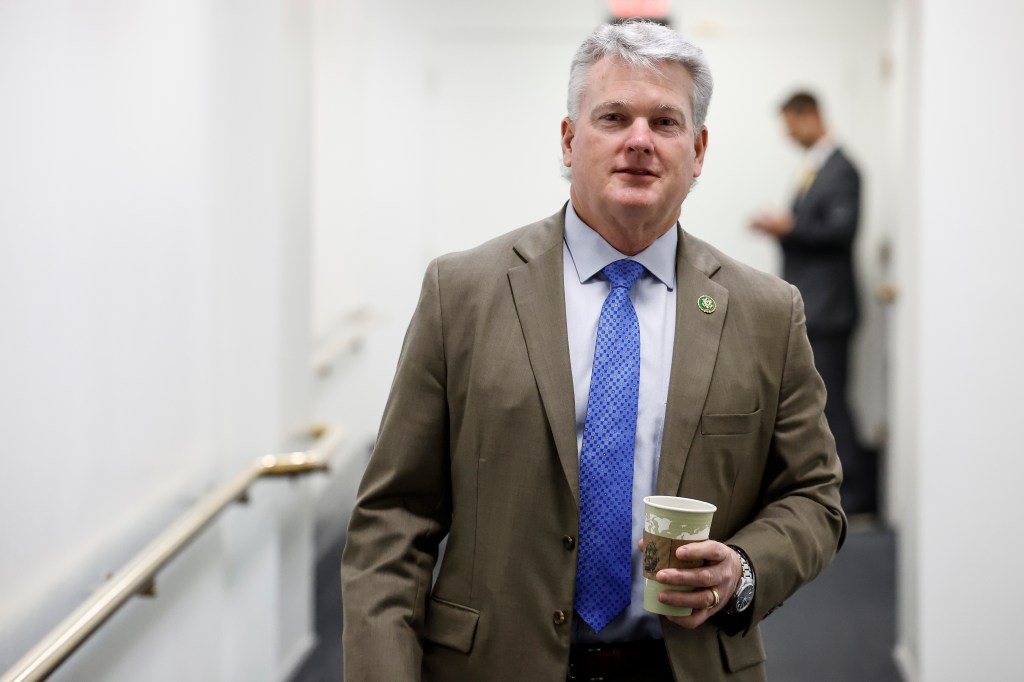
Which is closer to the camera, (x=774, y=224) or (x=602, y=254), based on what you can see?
(x=602, y=254)

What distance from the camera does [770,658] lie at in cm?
361

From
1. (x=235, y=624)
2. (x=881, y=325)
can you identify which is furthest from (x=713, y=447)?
(x=881, y=325)

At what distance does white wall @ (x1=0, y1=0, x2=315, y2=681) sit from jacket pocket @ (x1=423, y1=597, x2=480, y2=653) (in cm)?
70

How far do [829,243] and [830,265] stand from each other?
11 cm

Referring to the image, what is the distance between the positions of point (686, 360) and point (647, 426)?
11 centimetres

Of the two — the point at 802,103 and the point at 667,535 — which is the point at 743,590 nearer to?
the point at 667,535

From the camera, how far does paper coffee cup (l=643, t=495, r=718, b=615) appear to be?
1.34 metres

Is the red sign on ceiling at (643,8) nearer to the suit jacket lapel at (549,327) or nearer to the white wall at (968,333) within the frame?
the white wall at (968,333)

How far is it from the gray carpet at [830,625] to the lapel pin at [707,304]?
2244 mm

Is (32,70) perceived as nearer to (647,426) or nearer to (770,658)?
(647,426)

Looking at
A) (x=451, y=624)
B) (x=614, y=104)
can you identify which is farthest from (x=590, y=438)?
(x=614, y=104)

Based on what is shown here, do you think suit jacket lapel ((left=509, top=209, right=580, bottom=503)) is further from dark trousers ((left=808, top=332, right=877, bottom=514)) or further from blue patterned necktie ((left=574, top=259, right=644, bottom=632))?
dark trousers ((left=808, top=332, right=877, bottom=514))

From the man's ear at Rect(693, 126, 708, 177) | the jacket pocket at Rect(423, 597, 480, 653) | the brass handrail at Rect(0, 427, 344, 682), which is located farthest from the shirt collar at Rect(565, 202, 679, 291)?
the brass handrail at Rect(0, 427, 344, 682)

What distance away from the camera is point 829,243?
A: 5023mm
